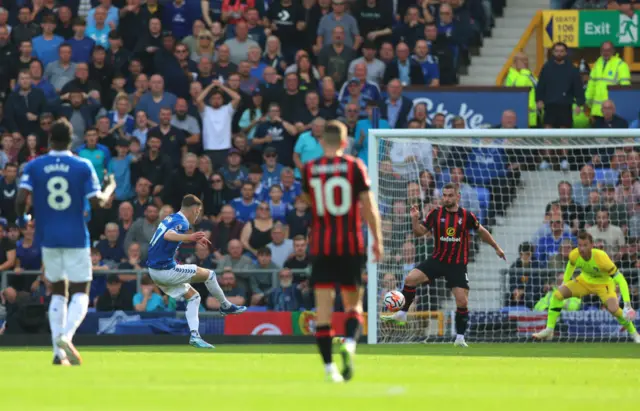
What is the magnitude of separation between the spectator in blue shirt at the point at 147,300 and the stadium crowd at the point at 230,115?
0.02m

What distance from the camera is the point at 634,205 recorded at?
20.2 meters

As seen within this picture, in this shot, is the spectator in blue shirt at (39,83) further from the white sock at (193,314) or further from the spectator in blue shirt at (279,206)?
the white sock at (193,314)

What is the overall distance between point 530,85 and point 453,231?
5.49m

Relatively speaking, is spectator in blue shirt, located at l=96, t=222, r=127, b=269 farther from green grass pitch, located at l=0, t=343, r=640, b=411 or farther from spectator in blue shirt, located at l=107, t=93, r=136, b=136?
green grass pitch, located at l=0, t=343, r=640, b=411

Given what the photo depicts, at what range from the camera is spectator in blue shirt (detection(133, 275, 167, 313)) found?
781 inches

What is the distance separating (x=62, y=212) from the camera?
38.8ft

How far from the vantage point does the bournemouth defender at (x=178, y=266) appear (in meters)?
16.1

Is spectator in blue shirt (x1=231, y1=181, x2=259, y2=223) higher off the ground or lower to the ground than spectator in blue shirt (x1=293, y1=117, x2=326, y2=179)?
lower

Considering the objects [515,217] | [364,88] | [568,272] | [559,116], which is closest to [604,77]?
[559,116]

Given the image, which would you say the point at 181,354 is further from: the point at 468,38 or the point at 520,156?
the point at 468,38

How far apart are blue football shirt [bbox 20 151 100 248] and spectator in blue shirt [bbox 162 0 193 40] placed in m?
11.9

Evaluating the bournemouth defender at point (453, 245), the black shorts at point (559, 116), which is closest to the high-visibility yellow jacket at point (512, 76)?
the black shorts at point (559, 116)

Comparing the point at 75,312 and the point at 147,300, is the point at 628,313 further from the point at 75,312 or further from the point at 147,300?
the point at 75,312

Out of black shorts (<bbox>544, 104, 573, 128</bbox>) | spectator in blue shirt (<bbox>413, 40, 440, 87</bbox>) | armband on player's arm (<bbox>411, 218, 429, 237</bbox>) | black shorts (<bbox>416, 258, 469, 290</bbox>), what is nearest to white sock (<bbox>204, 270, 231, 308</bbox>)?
armband on player's arm (<bbox>411, 218, 429, 237</bbox>)
